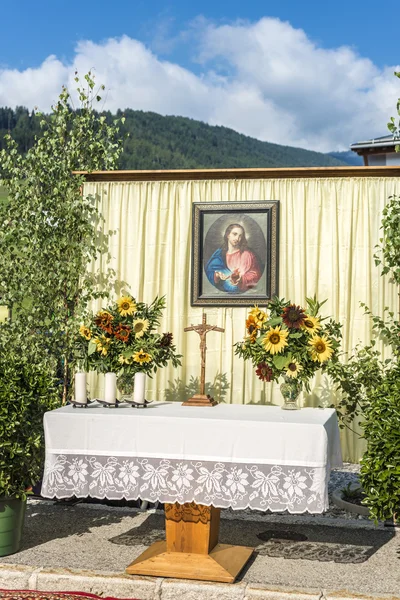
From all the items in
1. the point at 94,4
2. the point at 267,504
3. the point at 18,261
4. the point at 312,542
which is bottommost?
the point at 312,542

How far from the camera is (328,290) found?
23.4ft

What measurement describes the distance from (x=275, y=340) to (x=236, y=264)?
2372mm

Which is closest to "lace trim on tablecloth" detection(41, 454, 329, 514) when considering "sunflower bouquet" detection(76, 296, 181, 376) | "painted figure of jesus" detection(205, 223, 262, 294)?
"sunflower bouquet" detection(76, 296, 181, 376)

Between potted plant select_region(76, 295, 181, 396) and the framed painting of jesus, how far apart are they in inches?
62.2

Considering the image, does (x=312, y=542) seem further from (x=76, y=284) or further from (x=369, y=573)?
(x=76, y=284)

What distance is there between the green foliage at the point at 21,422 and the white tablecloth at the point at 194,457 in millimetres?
356

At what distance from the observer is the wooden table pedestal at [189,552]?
441 cm

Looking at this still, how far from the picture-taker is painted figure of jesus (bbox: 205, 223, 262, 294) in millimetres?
7148

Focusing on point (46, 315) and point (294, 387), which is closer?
point (294, 387)

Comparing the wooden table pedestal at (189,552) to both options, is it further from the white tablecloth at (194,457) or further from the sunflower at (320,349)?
the sunflower at (320,349)

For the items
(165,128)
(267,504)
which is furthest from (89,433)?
(165,128)

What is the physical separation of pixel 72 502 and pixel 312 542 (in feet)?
6.39

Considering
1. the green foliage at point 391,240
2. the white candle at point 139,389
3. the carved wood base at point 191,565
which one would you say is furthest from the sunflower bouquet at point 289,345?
the green foliage at point 391,240

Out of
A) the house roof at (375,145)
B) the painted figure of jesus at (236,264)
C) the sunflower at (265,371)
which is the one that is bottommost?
the sunflower at (265,371)
